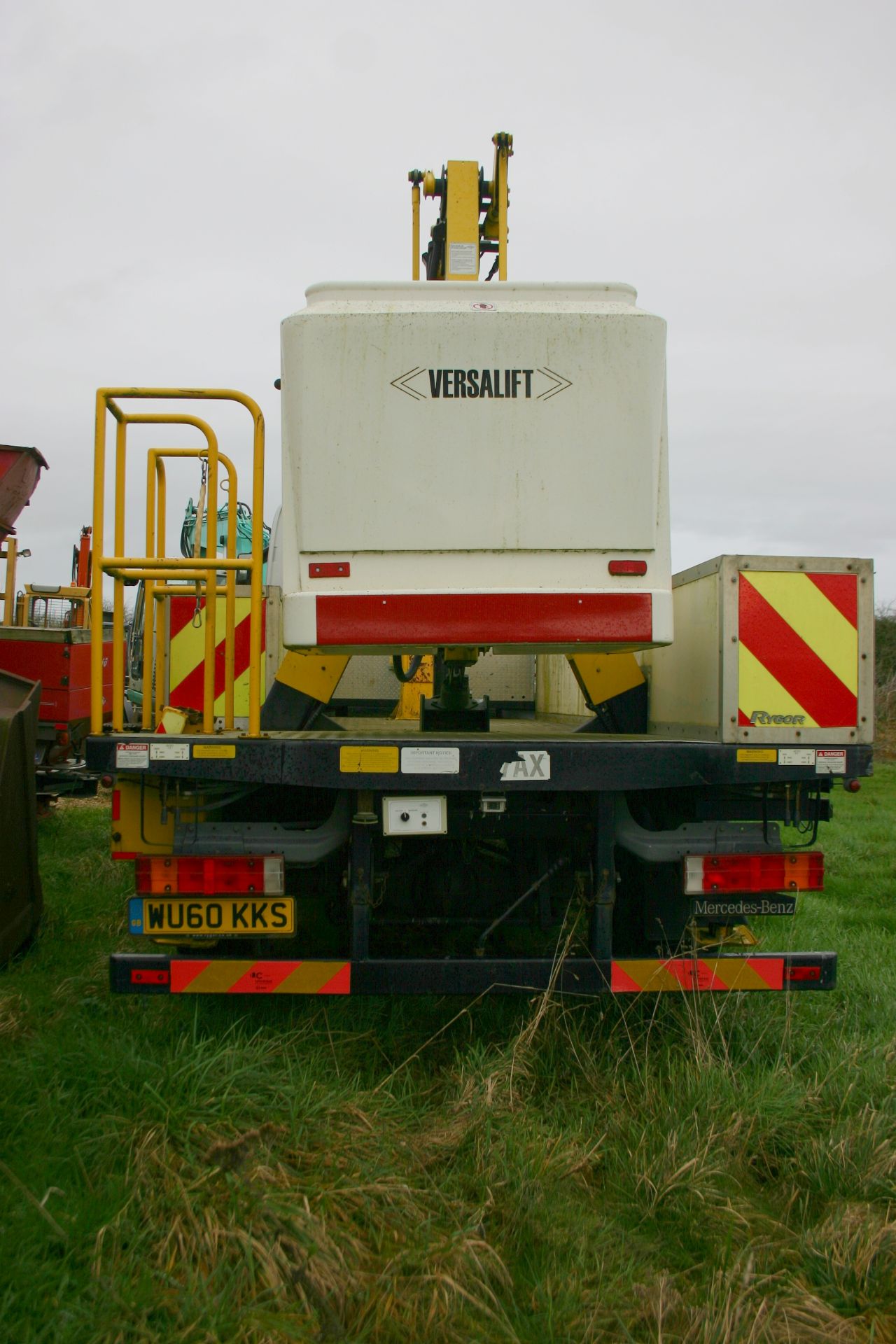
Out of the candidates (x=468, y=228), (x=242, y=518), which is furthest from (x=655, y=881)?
(x=242, y=518)

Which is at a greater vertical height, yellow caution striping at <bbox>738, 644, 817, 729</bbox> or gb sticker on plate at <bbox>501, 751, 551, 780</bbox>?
yellow caution striping at <bbox>738, 644, 817, 729</bbox>

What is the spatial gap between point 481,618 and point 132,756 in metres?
1.25

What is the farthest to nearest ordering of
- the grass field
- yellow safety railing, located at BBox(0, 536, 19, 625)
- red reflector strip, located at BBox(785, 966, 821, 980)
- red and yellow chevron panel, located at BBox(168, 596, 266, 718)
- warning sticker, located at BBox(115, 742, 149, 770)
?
yellow safety railing, located at BBox(0, 536, 19, 625) → red and yellow chevron panel, located at BBox(168, 596, 266, 718) → red reflector strip, located at BBox(785, 966, 821, 980) → warning sticker, located at BBox(115, 742, 149, 770) → the grass field

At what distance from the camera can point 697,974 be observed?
12.4 feet

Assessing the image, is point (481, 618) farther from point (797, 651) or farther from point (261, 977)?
point (261, 977)

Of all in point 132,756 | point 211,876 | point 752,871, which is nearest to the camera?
point 132,756

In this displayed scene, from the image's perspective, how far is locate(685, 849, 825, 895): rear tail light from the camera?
3807 millimetres

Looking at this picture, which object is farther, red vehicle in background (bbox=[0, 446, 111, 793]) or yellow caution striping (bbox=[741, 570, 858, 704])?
red vehicle in background (bbox=[0, 446, 111, 793])

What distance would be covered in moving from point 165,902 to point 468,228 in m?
3.20

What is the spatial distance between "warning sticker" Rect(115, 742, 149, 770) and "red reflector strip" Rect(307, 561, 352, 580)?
2.64 feet

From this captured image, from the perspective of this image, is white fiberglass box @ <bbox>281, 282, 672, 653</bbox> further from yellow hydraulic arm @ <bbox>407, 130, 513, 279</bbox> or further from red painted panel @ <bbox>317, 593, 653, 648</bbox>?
yellow hydraulic arm @ <bbox>407, 130, 513, 279</bbox>

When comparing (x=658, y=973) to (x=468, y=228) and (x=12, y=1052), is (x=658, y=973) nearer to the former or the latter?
(x=12, y=1052)

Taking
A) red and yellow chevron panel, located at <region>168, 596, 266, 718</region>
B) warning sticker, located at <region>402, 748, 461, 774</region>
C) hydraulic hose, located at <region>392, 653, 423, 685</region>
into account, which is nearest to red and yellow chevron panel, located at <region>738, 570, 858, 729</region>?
warning sticker, located at <region>402, 748, 461, 774</region>

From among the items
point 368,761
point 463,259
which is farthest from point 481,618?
point 463,259
